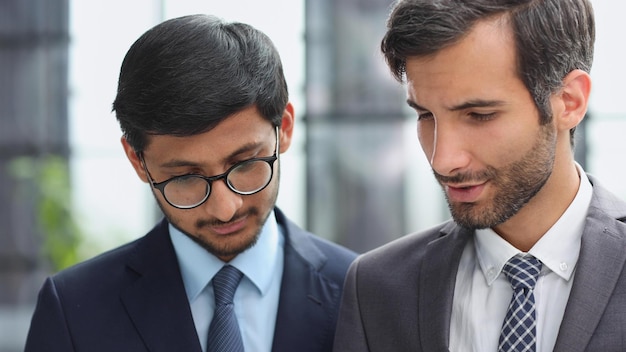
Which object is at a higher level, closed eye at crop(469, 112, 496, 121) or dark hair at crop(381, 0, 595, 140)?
dark hair at crop(381, 0, 595, 140)

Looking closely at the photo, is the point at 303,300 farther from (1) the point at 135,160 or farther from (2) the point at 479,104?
(2) the point at 479,104

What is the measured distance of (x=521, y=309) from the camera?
189 cm

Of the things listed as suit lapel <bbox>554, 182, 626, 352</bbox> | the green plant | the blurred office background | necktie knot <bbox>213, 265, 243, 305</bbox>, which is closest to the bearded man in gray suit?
suit lapel <bbox>554, 182, 626, 352</bbox>

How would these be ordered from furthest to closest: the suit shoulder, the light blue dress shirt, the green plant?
the green plant → the light blue dress shirt → the suit shoulder

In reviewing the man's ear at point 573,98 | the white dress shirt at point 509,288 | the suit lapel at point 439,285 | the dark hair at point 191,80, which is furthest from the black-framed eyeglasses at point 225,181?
the man's ear at point 573,98

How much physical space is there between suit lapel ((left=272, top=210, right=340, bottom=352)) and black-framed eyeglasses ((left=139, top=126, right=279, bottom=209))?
29 centimetres

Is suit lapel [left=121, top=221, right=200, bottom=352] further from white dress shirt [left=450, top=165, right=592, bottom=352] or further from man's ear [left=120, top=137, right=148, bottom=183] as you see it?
white dress shirt [left=450, top=165, right=592, bottom=352]

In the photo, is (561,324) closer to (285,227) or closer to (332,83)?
(285,227)

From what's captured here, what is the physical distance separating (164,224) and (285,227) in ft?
1.09

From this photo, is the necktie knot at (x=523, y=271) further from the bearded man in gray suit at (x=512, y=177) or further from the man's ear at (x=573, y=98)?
the man's ear at (x=573, y=98)

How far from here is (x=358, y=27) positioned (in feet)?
19.1

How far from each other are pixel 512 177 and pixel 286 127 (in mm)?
787

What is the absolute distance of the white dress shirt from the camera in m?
1.91

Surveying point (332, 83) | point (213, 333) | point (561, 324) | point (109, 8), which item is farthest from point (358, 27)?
point (561, 324)
